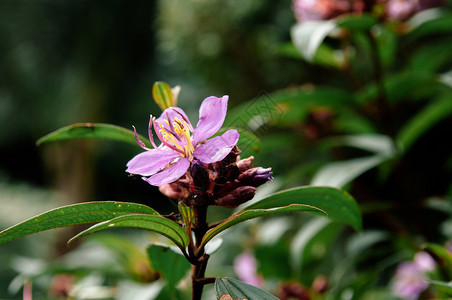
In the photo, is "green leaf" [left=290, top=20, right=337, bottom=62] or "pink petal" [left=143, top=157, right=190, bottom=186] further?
"green leaf" [left=290, top=20, right=337, bottom=62]

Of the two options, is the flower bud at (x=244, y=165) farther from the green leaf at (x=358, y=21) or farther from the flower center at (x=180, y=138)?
the green leaf at (x=358, y=21)

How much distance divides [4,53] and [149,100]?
1.41 meters

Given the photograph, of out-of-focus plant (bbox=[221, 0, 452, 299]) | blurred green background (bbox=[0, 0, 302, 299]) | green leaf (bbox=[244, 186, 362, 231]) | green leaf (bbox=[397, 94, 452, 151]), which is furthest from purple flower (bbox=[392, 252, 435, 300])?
blurred green background (bbox=[0, 0, 302, 299])

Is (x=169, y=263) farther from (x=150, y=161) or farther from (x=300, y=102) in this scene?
(x=300, y=102)

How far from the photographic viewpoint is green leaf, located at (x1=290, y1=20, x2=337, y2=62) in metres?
0.54

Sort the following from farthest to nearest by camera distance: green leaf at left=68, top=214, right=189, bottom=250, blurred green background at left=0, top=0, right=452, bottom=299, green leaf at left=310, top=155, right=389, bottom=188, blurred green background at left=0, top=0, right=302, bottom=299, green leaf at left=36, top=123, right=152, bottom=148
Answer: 1. blurred green background at left=0, top=0, right=302, bottom=299
2. blurred green background at left=0, top=0, right=452, bottom=299
3. green leaf at left=310, top=155, right=389, bottom=188
4. green leaf at left=36, top=123, right=152, bottom=148
5. green leaf at left=68, top=214, right=189, bottom=250

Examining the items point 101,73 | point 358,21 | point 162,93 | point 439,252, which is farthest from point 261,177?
point 101,73

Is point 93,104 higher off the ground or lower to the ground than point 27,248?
higher

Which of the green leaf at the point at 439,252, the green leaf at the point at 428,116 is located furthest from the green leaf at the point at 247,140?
the green leaf at the point at 428,116

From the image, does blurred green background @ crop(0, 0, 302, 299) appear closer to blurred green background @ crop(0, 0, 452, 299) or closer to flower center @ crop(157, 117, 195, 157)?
blurred green background @ crop(0, 0, 452, 299)

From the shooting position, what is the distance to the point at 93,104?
3408mm

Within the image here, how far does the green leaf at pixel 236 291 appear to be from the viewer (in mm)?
293

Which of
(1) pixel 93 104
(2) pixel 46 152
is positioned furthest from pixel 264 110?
(2) pixel 46 152

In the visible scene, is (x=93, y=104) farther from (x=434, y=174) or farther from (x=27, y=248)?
(x=434, y=174)
